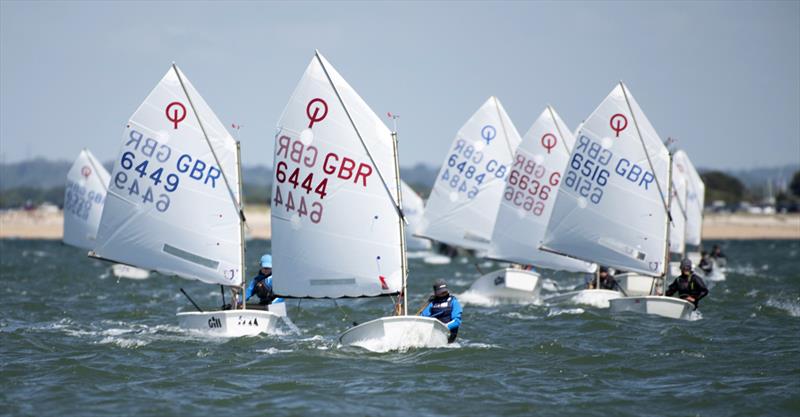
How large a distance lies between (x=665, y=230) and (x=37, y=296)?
20.6 m

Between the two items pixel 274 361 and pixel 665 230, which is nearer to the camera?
pixel 274 361

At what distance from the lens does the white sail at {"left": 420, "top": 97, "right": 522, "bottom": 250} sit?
37.6 metres

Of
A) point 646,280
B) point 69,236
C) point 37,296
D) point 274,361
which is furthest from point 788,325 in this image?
point 69,236

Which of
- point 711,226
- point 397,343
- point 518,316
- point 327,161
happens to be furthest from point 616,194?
point 711,226

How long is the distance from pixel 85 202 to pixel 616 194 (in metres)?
26.8

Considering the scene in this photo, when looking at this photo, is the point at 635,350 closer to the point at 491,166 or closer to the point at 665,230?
the point at 665,230

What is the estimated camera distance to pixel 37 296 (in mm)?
36062

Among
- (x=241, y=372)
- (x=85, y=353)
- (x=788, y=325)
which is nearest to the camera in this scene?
(x=241, y=372)

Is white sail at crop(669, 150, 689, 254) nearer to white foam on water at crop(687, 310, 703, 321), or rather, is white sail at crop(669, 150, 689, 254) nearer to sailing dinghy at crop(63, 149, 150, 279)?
white foam on water at crop(687, 310, 703, 321)

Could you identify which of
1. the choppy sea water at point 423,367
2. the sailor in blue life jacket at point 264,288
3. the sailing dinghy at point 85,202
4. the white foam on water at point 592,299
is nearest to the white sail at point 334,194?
the choppy sea water at point 423,367

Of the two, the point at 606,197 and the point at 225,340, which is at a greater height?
the point at 606,197

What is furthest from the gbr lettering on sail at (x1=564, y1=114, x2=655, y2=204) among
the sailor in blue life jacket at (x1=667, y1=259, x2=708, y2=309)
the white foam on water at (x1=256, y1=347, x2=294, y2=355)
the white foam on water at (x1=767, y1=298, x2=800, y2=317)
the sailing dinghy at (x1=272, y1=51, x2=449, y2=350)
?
the white foam on water at (x1=256, y1=347, x2=294, y2=355)

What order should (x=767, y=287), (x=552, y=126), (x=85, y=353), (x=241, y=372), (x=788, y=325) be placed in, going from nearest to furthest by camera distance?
(x=241, y=372), (x=85, y=353), (x=788, y=325), (x=552, y=126), (x=767, y=287)

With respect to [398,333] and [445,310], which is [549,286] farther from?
[398,333]
